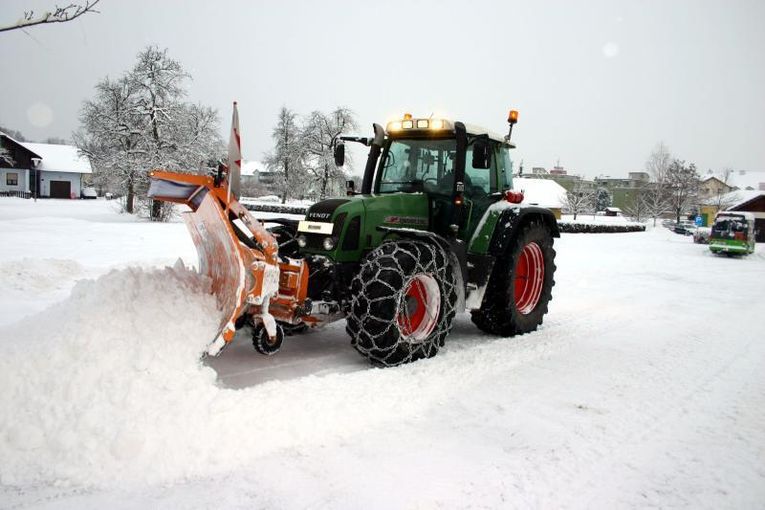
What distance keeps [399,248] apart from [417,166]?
4.75 ft

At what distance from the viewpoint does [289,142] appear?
151ft

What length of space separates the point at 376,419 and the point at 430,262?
5.07ft

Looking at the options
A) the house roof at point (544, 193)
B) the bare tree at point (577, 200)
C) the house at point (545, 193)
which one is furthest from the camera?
the house roof at point (544, 193)

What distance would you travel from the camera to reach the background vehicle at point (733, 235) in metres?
20.9

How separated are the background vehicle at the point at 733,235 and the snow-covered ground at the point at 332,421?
18.7m

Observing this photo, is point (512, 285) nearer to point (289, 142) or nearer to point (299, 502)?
point (299, 502)

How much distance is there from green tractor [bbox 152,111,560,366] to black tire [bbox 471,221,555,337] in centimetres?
1

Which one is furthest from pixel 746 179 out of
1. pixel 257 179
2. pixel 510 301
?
pixel 510 301

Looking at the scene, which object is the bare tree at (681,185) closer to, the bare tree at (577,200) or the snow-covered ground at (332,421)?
the bare tree at (577,200)

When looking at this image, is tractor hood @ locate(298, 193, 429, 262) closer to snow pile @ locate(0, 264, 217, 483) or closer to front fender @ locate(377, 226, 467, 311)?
front fender @ locate(377, 226, 467, 311)

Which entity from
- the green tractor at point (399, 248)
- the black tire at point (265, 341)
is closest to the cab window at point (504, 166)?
the green tractor at point (399, 248)

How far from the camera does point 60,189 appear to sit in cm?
4947

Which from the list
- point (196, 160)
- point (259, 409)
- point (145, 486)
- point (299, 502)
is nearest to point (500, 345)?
point (259, 409)

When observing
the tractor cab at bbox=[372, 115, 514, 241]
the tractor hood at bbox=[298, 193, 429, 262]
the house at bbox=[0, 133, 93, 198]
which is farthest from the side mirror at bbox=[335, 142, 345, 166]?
the house at bbox=[0, 133, 93, 198]
